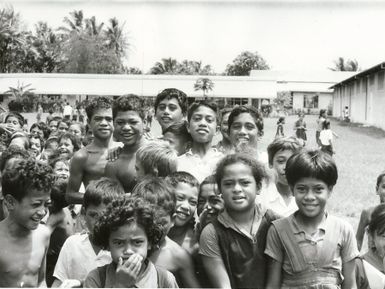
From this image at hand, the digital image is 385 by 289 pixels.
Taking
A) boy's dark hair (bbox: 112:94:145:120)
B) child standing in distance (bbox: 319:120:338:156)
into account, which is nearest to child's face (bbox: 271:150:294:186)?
boy's dark hair (bbox: 112:94:145:120)

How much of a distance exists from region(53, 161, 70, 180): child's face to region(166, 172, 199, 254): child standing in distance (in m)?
1.11

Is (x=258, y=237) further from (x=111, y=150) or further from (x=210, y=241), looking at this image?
(x=111, y=150)

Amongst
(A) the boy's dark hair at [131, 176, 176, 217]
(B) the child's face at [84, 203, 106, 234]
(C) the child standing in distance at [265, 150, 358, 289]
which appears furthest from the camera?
(B) the child's face at [84, 203, 106, 234]

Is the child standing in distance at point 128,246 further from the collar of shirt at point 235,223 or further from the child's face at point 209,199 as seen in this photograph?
the child's face at point 209,199

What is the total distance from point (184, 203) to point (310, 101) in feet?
116

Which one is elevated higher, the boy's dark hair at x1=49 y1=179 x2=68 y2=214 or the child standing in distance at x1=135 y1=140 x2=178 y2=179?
the child standing in distance at x1=135 y1=140 x2=178 y2=179

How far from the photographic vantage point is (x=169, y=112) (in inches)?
126

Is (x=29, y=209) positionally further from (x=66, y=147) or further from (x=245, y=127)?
(x=66, y=147)

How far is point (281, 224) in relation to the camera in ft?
6.37

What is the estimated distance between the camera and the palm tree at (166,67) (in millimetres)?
45594

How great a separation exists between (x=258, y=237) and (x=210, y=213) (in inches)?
11.1

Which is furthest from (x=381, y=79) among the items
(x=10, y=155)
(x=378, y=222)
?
(x=10, y=155)

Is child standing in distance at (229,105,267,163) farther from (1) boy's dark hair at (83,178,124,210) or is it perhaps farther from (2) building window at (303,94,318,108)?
(2) building window at (303,94,318,108)

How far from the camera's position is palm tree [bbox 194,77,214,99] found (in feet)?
92.9
